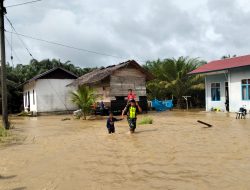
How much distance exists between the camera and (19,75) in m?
38.4

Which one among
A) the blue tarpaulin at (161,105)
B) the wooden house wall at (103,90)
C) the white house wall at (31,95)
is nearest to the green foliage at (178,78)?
the blue tarpaulin at (161,105)

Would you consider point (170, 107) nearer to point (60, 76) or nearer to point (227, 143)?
point (60, 76)

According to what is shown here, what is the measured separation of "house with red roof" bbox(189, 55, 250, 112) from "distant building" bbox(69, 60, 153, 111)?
4.57 metres

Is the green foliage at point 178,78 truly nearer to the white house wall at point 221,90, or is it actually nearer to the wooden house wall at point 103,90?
the white house wall at point 221,90

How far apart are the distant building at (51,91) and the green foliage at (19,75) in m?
4.81

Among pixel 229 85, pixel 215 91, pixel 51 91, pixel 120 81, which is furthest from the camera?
pixel 51 91

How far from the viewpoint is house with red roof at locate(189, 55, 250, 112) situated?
22.2m

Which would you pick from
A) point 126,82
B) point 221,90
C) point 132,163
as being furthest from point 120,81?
point 132,163

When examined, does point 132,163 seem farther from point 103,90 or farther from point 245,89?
point 103,90

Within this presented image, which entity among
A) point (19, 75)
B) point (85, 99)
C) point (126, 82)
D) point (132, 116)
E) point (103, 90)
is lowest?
point (132, 116)

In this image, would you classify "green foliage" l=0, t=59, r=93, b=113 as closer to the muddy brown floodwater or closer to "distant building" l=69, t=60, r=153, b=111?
"distant building" l=69, t=60, r=153, b=111

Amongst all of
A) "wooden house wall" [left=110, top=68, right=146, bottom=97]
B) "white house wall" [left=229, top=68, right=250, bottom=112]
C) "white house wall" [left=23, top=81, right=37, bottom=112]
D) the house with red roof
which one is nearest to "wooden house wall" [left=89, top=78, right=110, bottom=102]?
"wooden house wall" [left=110, top=68, right=146, bottom=97]

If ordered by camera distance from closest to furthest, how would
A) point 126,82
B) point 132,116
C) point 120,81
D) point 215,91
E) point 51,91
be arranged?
1. point 132,116
2. point 215,91
3. point 120,81
4. point 126,82
5. point 51,91

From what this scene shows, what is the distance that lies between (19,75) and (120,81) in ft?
53.0
